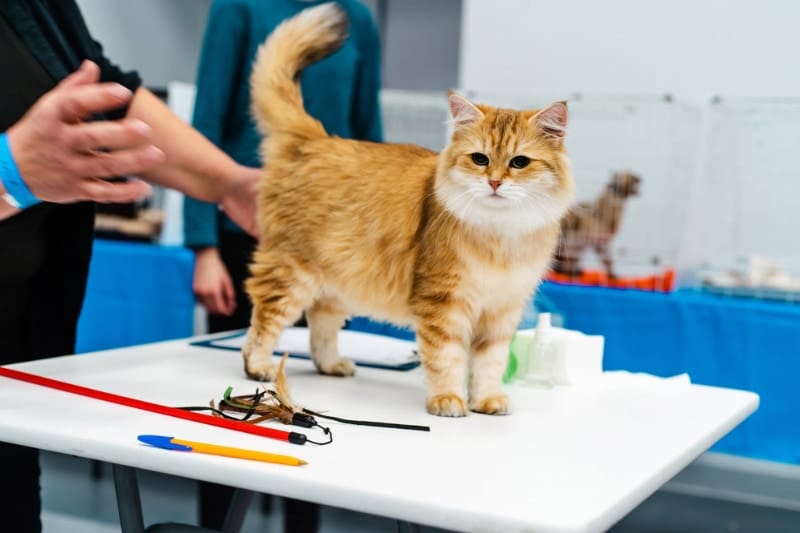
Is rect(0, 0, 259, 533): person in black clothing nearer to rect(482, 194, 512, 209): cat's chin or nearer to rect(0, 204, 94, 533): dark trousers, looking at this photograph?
rect(0, 204, 94, 533): dark trousers

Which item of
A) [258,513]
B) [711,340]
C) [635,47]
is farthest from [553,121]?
[635,47]

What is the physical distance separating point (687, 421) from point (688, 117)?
6.27 ft

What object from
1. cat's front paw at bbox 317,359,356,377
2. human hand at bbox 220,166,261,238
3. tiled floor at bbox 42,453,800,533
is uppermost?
human hand at bbox 220,166,261,238

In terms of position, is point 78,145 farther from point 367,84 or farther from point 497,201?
point 367,84

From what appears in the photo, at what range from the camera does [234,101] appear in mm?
1946

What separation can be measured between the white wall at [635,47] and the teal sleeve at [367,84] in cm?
147

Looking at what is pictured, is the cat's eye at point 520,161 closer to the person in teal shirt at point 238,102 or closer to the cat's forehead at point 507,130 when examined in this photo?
the cat's forehead at point 507,130

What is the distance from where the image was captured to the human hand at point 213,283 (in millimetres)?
1925

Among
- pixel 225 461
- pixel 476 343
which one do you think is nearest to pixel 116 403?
pixel 225 461

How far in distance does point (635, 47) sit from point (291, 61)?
208cm

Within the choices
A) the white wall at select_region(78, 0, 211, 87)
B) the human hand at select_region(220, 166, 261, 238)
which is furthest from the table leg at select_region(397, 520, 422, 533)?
the white wall at select_region(78, 0, 211, 87)

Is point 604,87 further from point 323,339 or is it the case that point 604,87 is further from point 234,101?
point 323,339

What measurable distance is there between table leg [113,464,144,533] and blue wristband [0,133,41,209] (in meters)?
0.33

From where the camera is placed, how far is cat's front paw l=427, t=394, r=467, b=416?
3.59 ft
